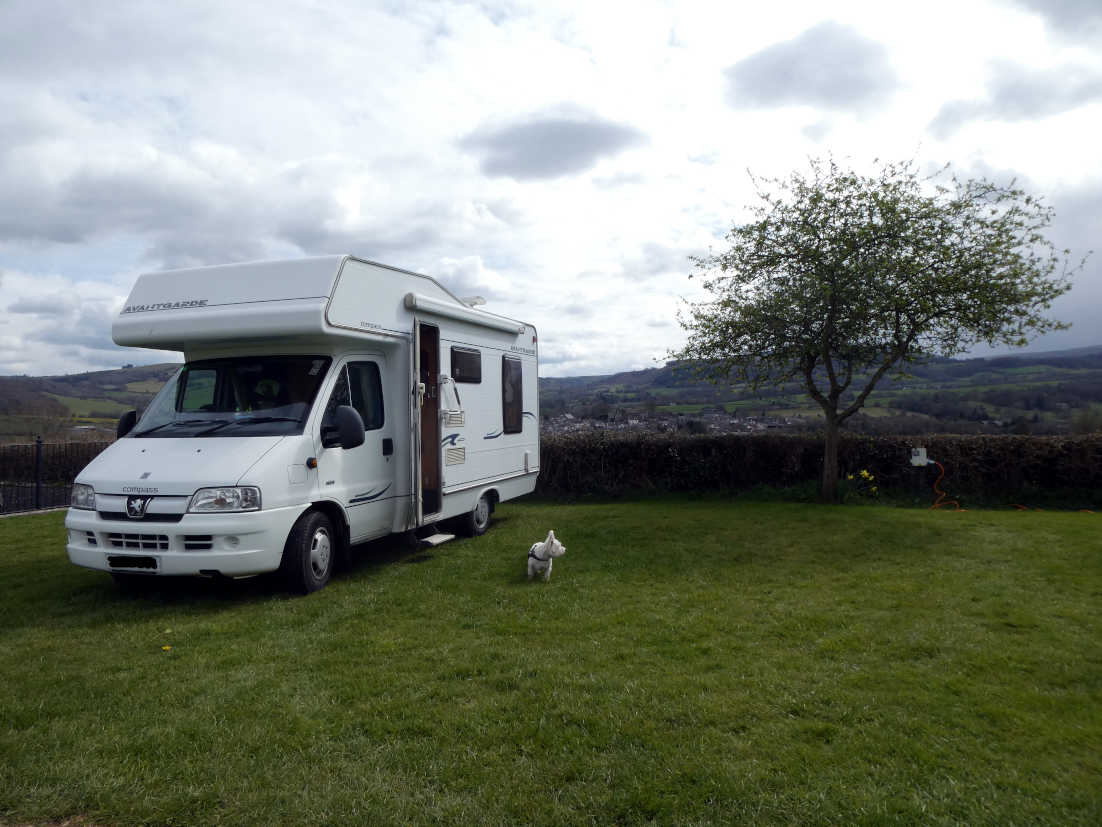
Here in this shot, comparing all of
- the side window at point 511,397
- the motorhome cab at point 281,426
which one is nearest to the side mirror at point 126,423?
the motorhome cab at point 281,426

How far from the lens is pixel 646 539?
9328mm

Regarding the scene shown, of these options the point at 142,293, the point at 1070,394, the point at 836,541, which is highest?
the point at 142,293

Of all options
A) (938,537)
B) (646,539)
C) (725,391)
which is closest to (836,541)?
(938,537)

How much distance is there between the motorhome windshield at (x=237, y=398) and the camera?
657cm

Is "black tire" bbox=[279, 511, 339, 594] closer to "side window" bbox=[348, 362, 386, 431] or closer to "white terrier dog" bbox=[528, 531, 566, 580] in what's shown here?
"side window" bbox=[348, 362, 386, 431]

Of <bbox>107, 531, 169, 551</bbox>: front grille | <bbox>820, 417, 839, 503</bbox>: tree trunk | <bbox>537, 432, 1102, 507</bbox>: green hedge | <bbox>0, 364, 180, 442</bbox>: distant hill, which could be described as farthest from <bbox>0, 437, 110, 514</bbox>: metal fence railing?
<bbox>820, 417, 839, 503</bbox>: tree trunk

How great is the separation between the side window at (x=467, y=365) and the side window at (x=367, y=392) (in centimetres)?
121

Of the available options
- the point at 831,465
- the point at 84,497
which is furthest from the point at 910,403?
the point at 84,497

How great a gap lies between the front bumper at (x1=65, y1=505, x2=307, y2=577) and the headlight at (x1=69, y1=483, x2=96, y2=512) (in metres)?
0.08

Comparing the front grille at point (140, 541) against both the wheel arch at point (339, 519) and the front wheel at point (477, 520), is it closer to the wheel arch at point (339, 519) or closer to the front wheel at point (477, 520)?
the wheel arch at point (339, 519)

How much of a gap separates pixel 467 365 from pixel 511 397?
1383mm

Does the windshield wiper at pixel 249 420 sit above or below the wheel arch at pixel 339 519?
above

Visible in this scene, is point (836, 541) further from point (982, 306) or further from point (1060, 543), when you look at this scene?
point (982, 306)

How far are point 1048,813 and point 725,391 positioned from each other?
11040 millimetres
